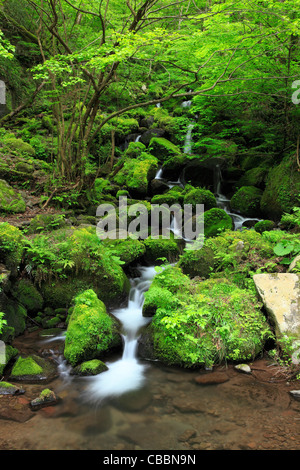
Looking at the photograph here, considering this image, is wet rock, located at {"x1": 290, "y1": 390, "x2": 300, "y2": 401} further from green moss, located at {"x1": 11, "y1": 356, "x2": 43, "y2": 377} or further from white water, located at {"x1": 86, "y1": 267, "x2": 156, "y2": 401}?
green moss, located at {"x1": 11, "y1": 356, "x2": 43, "y2": 377}

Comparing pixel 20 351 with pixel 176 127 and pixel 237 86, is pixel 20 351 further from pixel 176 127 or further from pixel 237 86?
pixel 176 127

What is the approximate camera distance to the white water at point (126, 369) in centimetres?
440

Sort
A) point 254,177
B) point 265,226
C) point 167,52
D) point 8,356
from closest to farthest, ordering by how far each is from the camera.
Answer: point 8,356 < point 167,52 < point 265,226 < point 254,177

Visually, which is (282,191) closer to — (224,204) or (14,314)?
(224,204)

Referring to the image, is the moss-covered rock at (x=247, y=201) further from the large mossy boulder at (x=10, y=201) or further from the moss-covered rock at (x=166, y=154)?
the large mossy boulder at (x=10, y=201)

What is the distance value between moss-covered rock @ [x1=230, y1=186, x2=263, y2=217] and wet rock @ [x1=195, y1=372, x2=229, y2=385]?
24.9 feet

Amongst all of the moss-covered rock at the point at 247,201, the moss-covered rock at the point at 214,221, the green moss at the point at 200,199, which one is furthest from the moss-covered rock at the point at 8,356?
the moss-covered rock at the point at 247,201

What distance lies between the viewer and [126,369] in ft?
16.1

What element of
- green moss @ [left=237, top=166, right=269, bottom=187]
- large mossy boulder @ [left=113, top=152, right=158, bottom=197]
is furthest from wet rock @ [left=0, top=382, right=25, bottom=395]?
green moss @ [left=237, top=166, right=269, bottom=187]

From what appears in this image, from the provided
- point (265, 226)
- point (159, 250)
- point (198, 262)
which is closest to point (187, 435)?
point (198, 262)

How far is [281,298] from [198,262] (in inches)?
81.1

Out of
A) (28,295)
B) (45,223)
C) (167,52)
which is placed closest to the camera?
(28,295)
